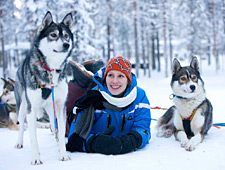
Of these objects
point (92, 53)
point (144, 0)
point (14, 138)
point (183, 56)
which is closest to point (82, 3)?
point (92, 53)

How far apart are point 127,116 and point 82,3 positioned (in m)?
13.9

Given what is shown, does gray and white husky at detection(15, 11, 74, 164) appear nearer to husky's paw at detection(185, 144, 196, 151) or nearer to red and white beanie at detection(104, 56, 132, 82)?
red and white beanie at detection(104, 56, 132, 82)

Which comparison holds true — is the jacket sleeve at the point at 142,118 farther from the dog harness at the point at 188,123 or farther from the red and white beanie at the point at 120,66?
the dog harness at the point at 188,123

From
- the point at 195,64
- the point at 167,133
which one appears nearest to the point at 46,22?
the point at 195,64

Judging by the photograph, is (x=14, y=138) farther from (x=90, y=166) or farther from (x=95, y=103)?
(x=90, y=166)

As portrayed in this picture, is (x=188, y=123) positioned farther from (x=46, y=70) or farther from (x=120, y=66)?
(x=46, y=70)

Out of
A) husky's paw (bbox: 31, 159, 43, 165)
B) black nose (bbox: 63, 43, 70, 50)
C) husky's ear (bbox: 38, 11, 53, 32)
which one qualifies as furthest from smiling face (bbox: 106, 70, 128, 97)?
husky's paw (bbox: 31, 159, 43, 165)

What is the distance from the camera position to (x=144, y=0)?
21.9m

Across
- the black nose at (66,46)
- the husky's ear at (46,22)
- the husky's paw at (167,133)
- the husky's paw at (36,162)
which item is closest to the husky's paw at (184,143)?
the husky's paw at (167,133)

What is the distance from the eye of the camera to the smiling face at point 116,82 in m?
3.16

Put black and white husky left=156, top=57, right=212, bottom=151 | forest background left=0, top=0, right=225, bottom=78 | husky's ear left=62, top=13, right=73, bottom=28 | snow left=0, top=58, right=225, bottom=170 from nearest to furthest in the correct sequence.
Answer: snow left=0, top=58, right=225, bottom=170
husky's ear left=62, top=13, right=73, bottom=28
black and white husky left=156, top=57, right=212, bottom=151
forest background left=0, top=0, right=225, bottom=78

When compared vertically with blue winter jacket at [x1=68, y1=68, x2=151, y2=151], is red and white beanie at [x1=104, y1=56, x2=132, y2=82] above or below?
above

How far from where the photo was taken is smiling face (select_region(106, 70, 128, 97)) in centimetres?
316

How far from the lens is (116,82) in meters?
3.15
